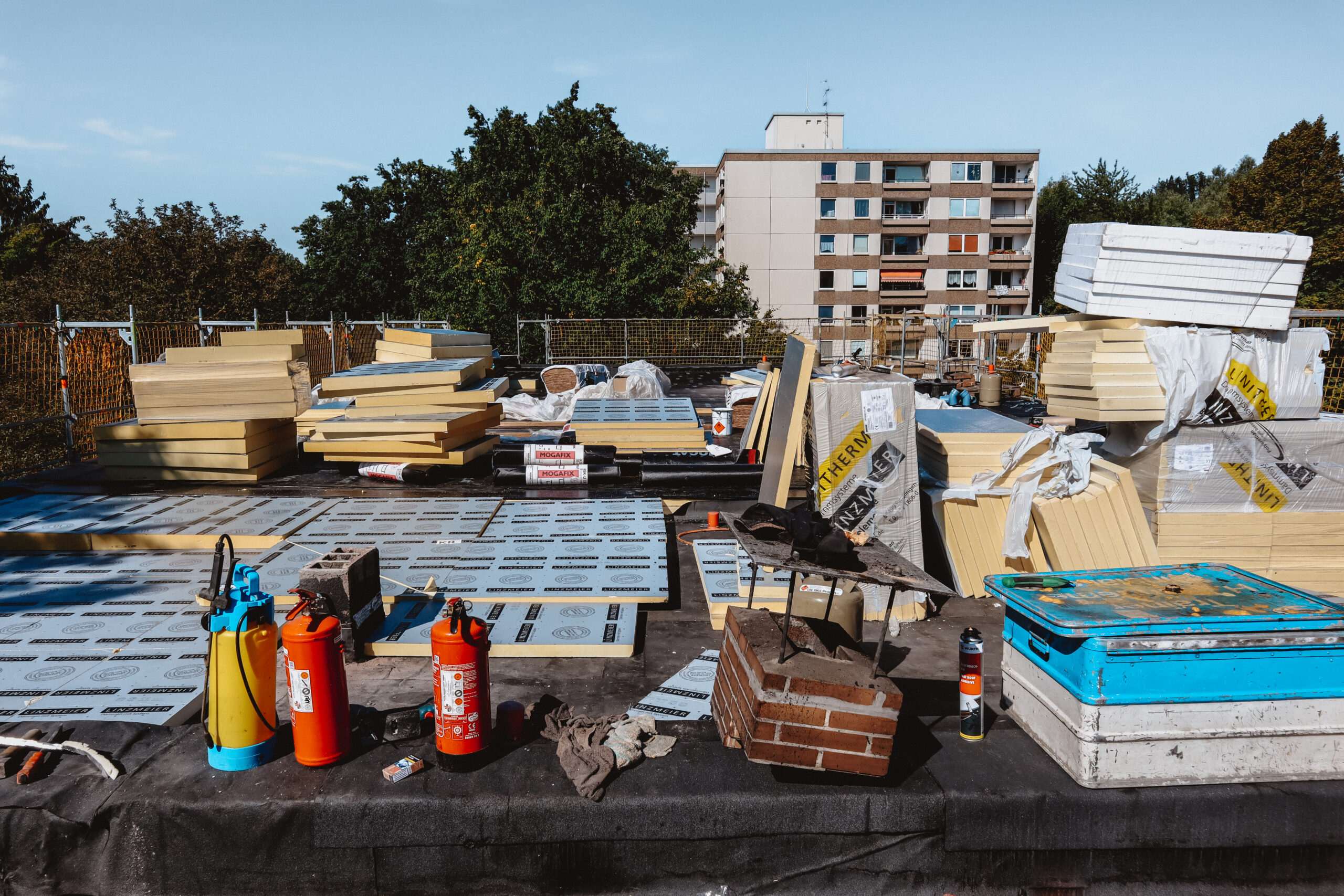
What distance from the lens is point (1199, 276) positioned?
288 inches

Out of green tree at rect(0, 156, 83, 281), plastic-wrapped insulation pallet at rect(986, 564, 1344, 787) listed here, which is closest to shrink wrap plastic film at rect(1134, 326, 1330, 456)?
plastic-wrapped insulation pallet at rect(986, 564, 1344, 787)

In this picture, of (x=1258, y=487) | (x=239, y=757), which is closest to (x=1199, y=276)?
(x=1258, y=487)

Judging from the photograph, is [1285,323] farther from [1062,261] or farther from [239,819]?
[239,819]

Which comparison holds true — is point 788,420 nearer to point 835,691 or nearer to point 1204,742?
point 835,691

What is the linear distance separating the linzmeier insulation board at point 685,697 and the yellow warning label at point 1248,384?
564cm

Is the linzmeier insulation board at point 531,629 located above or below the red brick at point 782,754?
below

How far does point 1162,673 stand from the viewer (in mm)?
3635

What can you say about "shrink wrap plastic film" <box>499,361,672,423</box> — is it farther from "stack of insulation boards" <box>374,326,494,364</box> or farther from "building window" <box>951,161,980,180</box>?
"building window" <box>951,161,980,180</box>

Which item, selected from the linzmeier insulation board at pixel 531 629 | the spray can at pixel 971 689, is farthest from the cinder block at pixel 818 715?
the linzmeier insulation board at pixel 531 629

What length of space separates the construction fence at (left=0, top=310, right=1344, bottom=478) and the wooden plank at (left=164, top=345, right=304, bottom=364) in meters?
1.51

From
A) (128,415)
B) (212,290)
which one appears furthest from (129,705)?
(212,290)

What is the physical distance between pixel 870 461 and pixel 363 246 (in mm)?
51147

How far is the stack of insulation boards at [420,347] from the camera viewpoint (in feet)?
41.7

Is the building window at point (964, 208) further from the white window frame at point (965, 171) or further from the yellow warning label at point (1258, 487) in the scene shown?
the yellow warning label at point (1258, 487)
